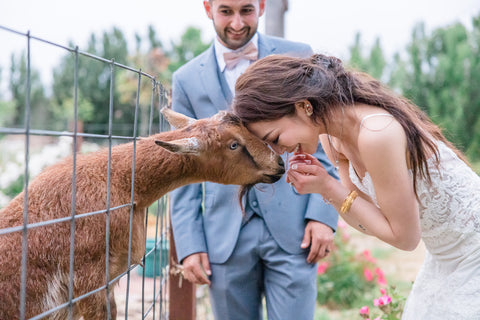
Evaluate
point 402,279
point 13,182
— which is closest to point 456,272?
point 402,279

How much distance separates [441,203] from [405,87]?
37.0 feet

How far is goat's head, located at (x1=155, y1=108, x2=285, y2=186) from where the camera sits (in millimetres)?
2990

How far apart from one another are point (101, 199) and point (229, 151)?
830mm

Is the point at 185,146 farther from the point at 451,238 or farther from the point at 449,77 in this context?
the point at 449,77

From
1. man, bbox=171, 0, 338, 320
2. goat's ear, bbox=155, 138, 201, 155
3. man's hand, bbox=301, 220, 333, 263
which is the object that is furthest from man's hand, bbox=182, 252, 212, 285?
goat's ear, bbox=155, 138, 201, 155

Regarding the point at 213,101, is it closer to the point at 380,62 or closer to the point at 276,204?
the point at 276,204

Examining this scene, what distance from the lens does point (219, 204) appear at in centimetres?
335

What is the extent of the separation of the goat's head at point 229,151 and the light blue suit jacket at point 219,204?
20cm

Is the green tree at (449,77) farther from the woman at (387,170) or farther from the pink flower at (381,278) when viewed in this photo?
the woman at (387,170)

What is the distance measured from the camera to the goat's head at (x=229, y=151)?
2.99 meters

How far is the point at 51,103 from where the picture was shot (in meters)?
30.8

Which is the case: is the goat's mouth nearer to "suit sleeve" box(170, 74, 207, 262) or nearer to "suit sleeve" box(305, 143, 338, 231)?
"suit sleeve" box(305, 143, 338, 231)

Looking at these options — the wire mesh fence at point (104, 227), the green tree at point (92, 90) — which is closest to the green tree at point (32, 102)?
the green tree at point (92, 90)

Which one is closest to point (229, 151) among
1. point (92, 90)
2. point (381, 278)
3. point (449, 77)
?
point (381, 278)
